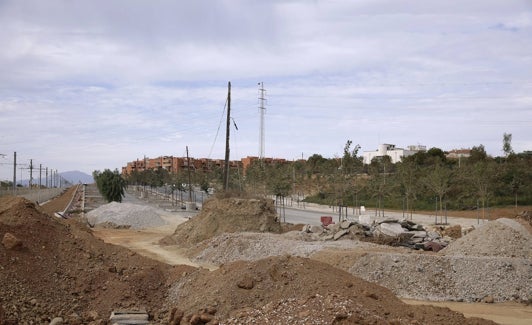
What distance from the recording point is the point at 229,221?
27.4m

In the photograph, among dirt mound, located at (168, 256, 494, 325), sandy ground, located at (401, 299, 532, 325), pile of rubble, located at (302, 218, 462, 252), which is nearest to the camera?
dirt mound, located at (168, 256, 494, 325)

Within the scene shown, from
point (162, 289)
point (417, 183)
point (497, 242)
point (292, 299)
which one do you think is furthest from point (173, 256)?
point (417, 183)

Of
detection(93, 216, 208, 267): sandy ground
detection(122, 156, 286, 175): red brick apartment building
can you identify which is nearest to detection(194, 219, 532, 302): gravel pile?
detection(93, 216, 208, 267): sandy ground

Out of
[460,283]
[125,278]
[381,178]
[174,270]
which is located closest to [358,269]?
[460,283]

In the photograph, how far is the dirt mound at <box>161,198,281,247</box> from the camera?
1065 inches

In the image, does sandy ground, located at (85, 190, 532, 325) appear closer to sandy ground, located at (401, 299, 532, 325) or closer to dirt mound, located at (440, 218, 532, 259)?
sandy ground, located at (401, 299, 532, 325)

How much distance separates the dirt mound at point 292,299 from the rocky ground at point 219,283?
3 cm

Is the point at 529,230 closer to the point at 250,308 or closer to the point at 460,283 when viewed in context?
the point at 460,283

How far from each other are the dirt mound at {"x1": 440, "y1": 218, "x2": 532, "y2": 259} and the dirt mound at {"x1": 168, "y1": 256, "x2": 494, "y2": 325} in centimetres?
983

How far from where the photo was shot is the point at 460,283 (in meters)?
16.4

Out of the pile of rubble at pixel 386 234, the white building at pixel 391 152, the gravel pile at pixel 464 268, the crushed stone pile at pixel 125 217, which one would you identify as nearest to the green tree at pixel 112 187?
the crushed stone pile at pixel 125 217

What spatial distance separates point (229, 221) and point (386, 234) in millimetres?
7932

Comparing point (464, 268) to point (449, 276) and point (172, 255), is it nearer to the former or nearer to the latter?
point (449, 276)

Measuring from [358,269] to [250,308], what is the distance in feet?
25.6
